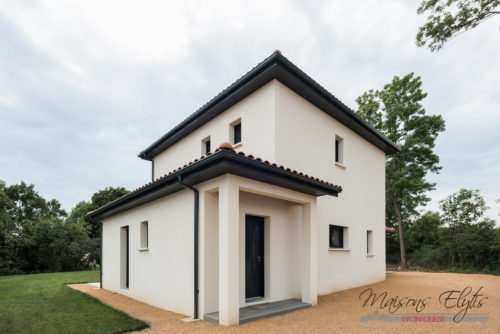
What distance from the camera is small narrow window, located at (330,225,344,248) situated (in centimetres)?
1001

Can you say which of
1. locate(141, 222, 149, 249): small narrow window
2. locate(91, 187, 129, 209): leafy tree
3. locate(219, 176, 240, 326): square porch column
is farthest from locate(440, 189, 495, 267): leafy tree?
locate(91, 187, 129, 209): leafy tree

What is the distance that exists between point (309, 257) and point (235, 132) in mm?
4552

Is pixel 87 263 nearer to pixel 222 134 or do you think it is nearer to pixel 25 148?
pixel 25 148

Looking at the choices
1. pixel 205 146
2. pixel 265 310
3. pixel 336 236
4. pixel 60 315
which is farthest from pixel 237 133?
pixel 60 315

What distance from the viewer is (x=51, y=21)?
346 inches

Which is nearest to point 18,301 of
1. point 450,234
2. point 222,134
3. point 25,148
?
point 222,134

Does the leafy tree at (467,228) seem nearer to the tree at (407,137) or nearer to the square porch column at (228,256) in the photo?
the tree at (407,137)

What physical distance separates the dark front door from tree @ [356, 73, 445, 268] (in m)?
17.0

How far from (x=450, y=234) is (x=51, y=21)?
74.8ft

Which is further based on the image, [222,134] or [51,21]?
[222,134]

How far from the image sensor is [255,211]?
7.14 m

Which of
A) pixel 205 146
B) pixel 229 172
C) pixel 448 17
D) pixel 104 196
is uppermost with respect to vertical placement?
pixel 448 17

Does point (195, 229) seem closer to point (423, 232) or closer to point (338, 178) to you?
point (338, 178)

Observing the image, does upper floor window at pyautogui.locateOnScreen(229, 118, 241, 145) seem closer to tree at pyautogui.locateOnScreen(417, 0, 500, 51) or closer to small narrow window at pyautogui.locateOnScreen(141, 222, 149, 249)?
small narrow window at pyautogui.locateOnScreen(141, 222, 149, 249)
